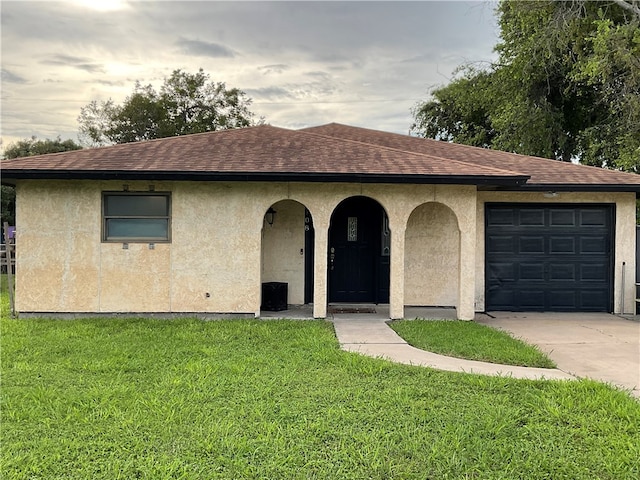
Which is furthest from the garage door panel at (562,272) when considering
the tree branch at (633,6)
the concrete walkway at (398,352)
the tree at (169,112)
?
the tree at (169,112)

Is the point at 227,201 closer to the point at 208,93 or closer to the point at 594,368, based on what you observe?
the point at 594,368

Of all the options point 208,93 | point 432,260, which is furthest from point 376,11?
point 208,93

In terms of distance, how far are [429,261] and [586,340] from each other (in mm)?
3702

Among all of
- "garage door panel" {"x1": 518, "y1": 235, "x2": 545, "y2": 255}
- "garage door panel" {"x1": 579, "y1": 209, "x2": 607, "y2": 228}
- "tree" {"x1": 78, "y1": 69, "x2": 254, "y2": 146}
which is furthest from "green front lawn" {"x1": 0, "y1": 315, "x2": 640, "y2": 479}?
"tree" {"x1": 78, "y1": 69, "x2": 254, "y2": 146}

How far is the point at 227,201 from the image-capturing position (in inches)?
346

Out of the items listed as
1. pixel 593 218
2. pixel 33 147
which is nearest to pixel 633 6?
pixel 593 218

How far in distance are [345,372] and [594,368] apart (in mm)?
3196

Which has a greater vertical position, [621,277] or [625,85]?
[625,85]

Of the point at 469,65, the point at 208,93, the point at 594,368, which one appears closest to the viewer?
the point at 594,368

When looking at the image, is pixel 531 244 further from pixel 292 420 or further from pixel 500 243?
pixel 292 420

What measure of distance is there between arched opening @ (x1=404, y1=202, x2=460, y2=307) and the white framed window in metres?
5.24

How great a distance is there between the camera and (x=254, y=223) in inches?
346

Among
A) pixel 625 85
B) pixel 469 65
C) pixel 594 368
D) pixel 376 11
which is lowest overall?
pixel 594 368

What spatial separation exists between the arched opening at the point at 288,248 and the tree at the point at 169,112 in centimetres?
2536
